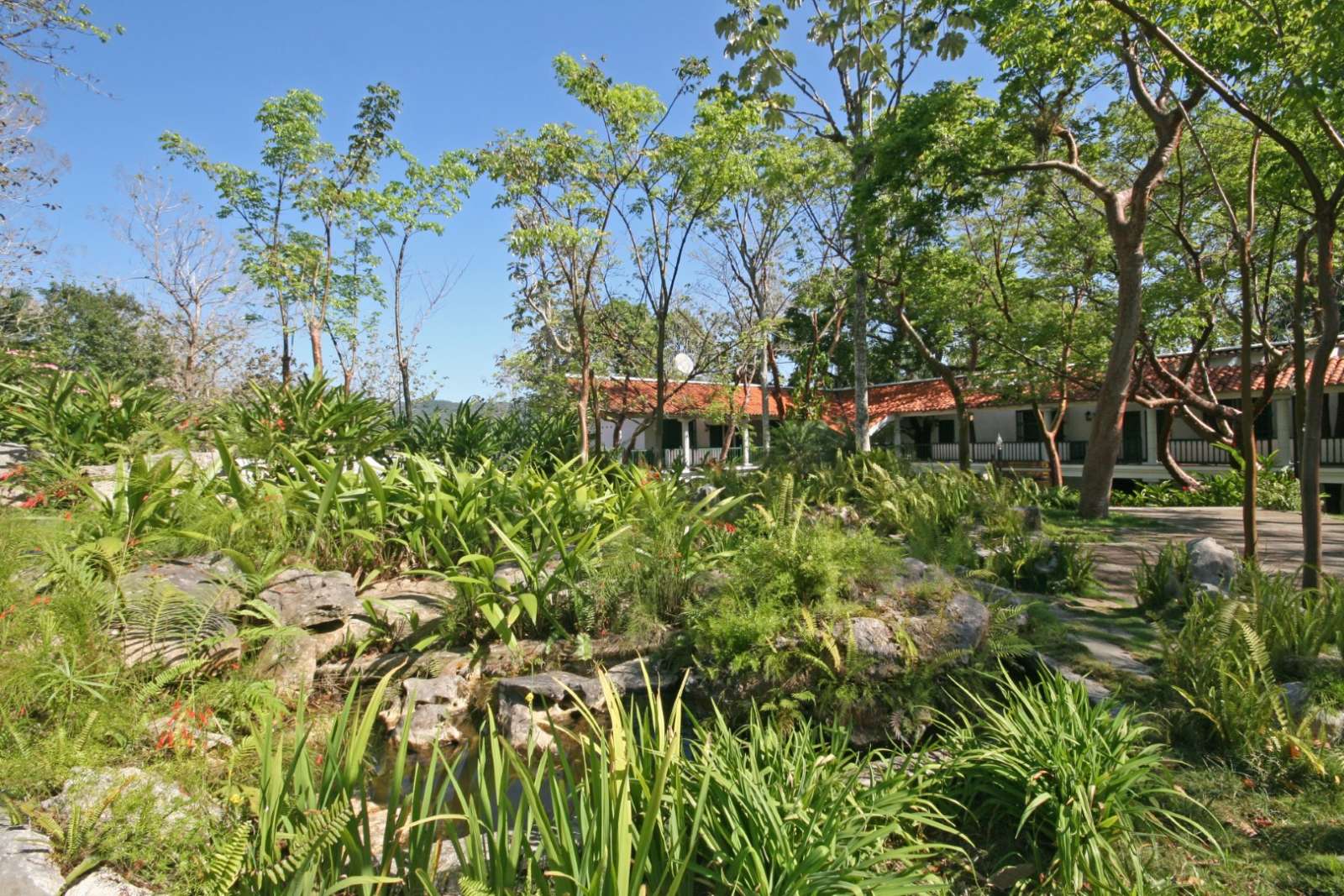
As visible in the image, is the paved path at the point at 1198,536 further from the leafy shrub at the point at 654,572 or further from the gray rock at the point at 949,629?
the leafy shrub at the point at 654,572

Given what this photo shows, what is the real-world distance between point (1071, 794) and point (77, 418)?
29.6ft

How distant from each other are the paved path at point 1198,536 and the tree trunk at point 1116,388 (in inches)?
22.3

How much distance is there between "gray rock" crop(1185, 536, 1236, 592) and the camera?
568 centimetres

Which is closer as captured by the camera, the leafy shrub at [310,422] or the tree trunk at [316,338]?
the leafy shrub at [310,422]

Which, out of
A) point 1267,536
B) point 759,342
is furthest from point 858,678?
point 759,342

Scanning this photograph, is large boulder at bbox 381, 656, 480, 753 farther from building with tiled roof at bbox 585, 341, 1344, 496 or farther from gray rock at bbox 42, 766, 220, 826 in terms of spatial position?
building with tiled roof at bbox 585, 341, 1344, 496

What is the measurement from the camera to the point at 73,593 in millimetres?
3701

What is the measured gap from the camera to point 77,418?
7297 mm

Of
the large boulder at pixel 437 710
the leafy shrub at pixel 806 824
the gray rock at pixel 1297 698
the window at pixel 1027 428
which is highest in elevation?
the window at pixel 1027 428

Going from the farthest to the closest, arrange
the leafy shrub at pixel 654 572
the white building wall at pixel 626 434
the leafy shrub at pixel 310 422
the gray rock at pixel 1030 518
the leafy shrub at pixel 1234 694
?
the white building wall at pixel 626 434, the gray rock at pixel 1030 518, the leafy shrub at pixel 310 422, the leafy shrub at pixel 654 572, the leafy shrub at pixel 1234 694

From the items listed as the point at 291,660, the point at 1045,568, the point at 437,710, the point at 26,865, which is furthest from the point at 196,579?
the point at 1045,568

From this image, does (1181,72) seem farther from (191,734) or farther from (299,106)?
(299,106)

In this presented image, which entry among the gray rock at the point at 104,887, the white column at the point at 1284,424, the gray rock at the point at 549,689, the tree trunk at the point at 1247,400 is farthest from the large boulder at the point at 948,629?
the white column at the point at 1284,424

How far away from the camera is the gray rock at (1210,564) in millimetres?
5676
